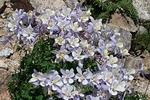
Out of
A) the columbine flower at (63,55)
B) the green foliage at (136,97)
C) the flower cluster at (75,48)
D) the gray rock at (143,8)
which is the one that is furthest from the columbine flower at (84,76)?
the gray rock at (143,8)

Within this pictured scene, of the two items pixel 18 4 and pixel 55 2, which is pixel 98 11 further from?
pixel 18 4

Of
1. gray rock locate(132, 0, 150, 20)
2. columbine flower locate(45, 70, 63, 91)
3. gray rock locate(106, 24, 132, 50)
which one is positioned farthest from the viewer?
gray rock locate(132, 0, 150, 20)

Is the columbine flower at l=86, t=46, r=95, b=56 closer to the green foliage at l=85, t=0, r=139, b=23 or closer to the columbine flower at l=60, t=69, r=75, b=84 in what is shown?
the columbine flower at l=60, t=69, r=75, b=84

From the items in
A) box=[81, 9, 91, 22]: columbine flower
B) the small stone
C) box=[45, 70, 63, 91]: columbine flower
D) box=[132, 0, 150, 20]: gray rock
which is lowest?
the small stone

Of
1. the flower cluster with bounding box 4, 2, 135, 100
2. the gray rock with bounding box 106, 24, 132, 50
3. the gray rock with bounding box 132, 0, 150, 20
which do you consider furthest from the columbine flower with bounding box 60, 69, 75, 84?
the gray rock with bounding box 132, 0, 150, 20

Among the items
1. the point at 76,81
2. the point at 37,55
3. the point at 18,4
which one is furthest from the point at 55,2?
the point at 76,81

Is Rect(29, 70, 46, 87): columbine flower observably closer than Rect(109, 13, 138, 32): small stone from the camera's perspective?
Yes

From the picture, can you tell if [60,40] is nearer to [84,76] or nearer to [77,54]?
[77,54]

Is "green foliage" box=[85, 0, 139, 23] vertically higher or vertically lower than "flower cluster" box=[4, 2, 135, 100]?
lower

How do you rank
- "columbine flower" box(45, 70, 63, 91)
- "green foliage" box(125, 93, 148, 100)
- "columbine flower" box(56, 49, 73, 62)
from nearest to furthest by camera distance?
1. "columbine flower" box(45, 70, 63, 91)
2. "columbine flower" box(56, 49, 73, 62)
3. "green foliage" box(125, 93, 148, 100)
